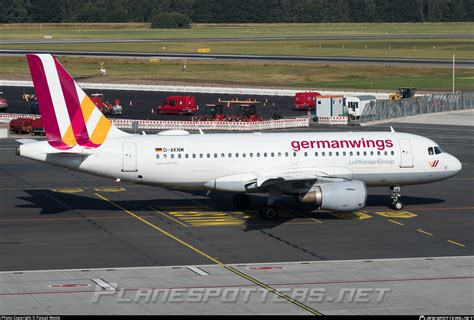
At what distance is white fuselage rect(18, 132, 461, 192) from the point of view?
54.5 metres

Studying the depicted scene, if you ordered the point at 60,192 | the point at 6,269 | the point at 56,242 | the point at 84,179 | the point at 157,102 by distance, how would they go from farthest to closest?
the point at 157,102 → the point at 84,179 → the point at 60,192 → the point at 56,242 → the point at 6,269

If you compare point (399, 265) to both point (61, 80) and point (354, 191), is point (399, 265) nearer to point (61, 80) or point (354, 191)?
point (354, 191)

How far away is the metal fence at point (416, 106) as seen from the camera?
112m

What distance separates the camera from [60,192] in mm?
65125

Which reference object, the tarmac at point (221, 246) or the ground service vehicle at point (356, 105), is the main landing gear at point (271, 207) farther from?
the ground service vehicle at point (356, 105)

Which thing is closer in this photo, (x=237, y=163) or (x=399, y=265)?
(x=399, y=265)

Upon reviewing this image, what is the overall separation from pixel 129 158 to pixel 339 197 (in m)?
11.9

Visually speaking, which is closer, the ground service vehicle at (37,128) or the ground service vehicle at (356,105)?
the ground service vehicle at (37,128)

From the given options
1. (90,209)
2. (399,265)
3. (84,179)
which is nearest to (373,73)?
(84,179)

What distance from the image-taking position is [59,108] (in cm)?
5434

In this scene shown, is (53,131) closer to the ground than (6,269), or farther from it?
farther from it

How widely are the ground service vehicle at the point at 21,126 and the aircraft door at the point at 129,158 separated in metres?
47.4

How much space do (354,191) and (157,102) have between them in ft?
277

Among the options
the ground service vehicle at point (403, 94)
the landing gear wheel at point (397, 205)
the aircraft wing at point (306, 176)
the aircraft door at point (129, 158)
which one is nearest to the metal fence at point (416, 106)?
the ground service vehicle at point (403, 94)
